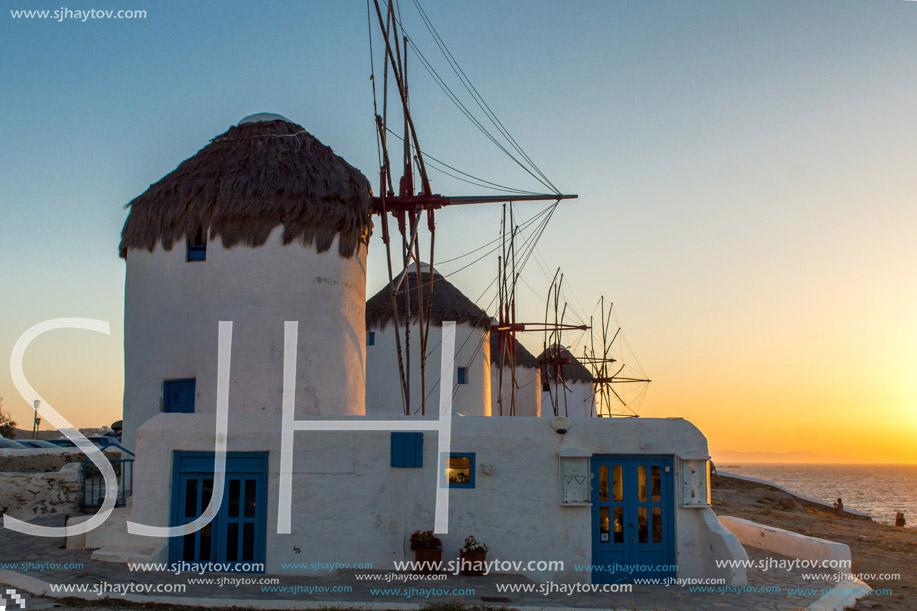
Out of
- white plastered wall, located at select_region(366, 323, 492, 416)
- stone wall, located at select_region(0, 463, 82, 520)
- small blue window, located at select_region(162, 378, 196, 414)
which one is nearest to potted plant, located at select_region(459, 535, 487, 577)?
small blue window, located at select_region(162, 378, 196, 414)

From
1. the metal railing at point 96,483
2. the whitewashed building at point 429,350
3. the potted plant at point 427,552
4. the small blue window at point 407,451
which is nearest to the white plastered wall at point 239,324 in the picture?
the metal railing at point 96,483

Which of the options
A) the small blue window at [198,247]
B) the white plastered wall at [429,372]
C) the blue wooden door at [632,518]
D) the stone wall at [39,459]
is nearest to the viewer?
the blue wooden door at [632,518]

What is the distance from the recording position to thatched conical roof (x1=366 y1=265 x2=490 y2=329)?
2491cm

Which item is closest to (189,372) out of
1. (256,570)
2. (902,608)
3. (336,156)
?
(256,570)

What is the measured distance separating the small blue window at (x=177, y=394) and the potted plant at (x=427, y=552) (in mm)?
5445

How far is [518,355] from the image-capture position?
3550 cm

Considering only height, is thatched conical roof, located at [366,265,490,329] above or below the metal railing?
above

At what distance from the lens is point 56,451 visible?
1617 centimetres

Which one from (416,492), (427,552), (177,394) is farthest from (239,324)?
(427,552)

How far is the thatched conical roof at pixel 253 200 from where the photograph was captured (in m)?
14.7

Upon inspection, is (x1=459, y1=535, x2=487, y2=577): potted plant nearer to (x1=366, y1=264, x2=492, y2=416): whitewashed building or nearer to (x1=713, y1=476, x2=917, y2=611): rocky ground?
(x1=713, y1=476, x2=917, y2=611): rocky ground

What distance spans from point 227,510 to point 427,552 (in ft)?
10.1

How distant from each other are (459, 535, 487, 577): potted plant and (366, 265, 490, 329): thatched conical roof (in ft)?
42.3

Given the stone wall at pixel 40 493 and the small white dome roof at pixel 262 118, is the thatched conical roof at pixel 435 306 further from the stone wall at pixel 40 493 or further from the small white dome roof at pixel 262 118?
the stone wall at pixel 40 493
